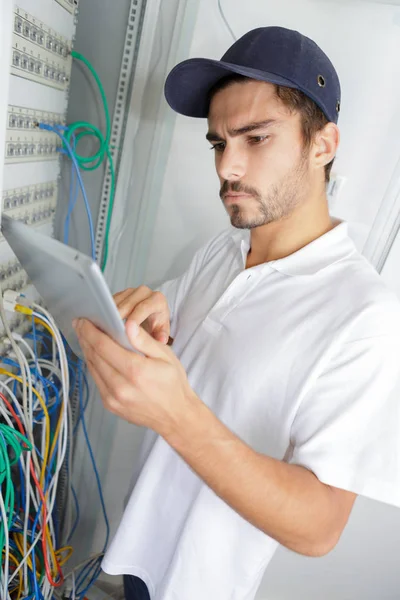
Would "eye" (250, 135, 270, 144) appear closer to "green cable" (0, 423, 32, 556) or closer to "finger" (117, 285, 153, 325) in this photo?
"finger" (117, 285, 153, 325)

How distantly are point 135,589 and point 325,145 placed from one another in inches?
46.9

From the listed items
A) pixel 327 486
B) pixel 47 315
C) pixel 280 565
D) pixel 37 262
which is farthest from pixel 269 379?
pixel 280 565

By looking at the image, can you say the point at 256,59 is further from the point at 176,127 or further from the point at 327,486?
the point at 327,486

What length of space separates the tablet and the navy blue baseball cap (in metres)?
0.51

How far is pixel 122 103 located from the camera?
Answer: 1135 millimetres

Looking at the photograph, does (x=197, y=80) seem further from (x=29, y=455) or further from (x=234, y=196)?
(x=29, y=455)

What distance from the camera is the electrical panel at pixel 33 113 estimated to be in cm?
78

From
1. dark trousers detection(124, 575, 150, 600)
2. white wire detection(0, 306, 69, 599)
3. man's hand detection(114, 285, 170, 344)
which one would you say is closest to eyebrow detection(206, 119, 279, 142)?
man's hand detection(114, 285, 170, 344)

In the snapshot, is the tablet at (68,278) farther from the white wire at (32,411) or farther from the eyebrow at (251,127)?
the eyebrow at (251,127)

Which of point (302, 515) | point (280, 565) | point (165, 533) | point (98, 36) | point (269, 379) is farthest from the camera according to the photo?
point (280, 565)

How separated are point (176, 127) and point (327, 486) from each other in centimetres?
102

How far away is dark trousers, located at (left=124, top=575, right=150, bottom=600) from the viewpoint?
0.96 m

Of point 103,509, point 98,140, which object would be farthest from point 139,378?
point 103,509

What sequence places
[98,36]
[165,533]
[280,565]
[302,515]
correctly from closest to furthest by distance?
[302,515], [165,533], [98,36], [280,565]
